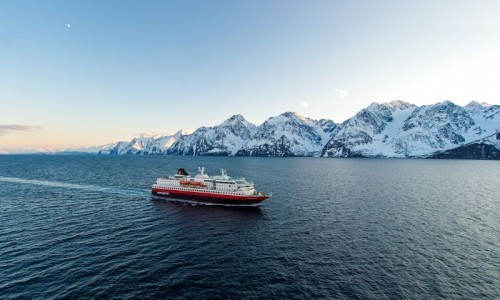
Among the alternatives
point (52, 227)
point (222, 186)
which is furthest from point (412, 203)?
point (52, 227)

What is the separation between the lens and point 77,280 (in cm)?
3656

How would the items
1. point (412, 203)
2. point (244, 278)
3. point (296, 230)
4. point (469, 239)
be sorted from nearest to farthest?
point (244, 278) < point (469, 239) < point (296, 230) < point (412, 203)

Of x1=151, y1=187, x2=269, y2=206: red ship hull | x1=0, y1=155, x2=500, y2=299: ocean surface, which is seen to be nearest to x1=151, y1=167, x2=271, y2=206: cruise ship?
x1=151, y1=187, x2=269, y2=206: red ship hull

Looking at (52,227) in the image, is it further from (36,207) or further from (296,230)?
(296,230)

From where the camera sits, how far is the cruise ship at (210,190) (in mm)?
85562

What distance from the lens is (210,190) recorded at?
91.5 m

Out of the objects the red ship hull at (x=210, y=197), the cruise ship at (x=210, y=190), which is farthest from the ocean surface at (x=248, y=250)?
the cruise ship at (x=210, y=190)

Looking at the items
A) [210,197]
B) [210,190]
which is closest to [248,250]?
[210,197]

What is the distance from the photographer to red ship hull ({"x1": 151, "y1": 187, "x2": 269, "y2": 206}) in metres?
84.5

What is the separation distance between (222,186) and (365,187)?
7175cm

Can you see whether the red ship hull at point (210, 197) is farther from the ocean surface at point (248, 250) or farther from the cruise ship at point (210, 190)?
the ocean surface at point (248, 250)

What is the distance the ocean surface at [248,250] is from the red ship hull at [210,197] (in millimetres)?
3783

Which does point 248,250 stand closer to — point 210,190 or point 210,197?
point 210,197

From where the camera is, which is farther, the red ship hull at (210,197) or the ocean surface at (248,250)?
the red ship hull at (210,197)
